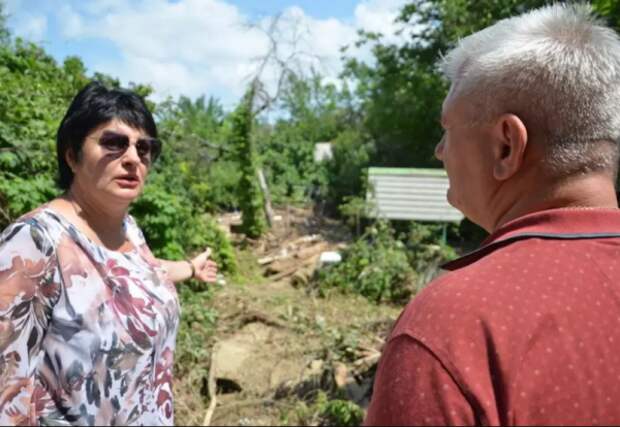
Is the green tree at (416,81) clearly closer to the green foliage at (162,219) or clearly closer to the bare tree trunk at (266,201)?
the bare tree trunk at (266,201)

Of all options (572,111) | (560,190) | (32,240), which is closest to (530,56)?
(572,111)

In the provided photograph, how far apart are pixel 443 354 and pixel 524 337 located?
0.41ft

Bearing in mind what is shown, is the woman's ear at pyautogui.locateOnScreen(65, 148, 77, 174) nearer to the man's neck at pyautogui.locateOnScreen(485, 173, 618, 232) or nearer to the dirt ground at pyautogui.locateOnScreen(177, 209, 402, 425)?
the man's neck at pyautogui.locateOnScreen(485, 173, 618, 232)

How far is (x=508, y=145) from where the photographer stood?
1086 millimetres

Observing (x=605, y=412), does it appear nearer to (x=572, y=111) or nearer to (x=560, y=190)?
(x=560, y=190)

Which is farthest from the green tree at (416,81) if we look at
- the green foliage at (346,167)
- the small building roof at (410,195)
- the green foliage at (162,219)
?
the green foliage at (162,219)

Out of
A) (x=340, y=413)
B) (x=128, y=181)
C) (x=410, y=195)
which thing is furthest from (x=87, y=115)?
(x=410, y=195)

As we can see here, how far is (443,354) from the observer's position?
2.90 feet

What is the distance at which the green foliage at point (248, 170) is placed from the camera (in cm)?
1299

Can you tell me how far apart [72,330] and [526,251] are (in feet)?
5.23

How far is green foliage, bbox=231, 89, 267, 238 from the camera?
13.0 meters

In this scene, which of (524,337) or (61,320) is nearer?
(524,337)

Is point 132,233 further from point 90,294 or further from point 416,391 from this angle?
point 416,391

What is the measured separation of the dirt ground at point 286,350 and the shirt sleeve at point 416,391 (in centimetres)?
429
